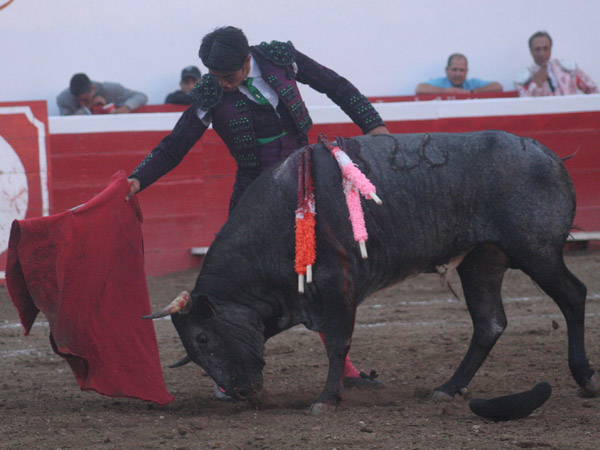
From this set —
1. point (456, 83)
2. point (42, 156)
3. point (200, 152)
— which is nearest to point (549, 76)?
point (456, 83)

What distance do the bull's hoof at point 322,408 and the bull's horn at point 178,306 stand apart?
1.89 feet

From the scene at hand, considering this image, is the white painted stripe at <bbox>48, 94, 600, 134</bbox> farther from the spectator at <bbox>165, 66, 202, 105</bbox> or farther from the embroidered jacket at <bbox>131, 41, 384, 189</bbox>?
the embroidered jacket at <bbox>131, 41, 384, 189</bbox>

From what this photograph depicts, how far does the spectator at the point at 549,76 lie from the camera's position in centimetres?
818

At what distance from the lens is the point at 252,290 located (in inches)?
141

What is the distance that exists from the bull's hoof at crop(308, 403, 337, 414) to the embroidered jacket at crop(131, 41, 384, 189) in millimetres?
979

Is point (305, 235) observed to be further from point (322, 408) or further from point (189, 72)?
point (189, 72)

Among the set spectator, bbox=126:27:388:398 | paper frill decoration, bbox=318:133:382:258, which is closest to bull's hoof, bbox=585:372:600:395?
spectator, bbox=126:27:388:398

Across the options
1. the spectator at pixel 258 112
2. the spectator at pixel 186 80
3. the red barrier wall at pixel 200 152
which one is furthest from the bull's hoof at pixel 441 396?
the spectator at pixel 186 80

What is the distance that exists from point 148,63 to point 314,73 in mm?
4781

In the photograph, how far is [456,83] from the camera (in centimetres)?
842

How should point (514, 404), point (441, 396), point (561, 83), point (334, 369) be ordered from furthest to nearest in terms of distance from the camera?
point (561, 83) → point (441, 396) → point (334, 369) → point (514, 404)

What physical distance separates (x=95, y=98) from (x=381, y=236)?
453cm

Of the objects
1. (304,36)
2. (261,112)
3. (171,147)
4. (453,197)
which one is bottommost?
(453,197)

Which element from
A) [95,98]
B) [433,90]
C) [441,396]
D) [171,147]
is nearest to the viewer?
[441,396]
